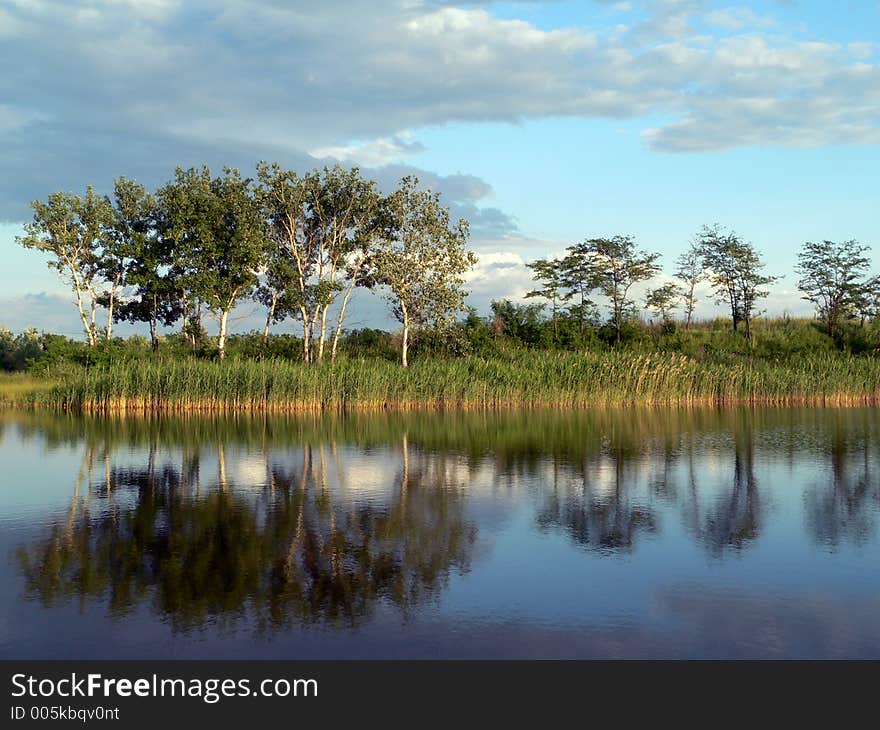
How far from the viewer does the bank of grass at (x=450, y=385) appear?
100 feet

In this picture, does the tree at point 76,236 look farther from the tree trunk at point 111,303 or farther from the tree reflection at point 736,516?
the tree reflection at point 736,516

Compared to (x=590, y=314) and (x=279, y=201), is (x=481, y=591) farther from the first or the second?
(x=590, y=314)

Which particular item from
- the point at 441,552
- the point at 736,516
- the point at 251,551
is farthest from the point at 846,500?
the point at 251,551

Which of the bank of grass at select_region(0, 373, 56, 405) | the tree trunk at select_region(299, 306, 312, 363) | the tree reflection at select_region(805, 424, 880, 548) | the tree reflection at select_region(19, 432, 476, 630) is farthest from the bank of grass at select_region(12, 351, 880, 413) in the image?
the tree reflection at select_region(19, 432, 476, 630)

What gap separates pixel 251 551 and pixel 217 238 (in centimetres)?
3136

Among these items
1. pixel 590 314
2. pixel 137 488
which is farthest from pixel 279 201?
pixel 137 488

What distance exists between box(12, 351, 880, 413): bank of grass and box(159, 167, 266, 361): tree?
5.15 m

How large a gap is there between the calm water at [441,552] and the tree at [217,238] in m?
20.0

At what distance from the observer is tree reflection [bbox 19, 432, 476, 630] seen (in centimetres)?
730

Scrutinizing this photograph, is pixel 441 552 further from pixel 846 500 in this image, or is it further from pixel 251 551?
pixel 846 500

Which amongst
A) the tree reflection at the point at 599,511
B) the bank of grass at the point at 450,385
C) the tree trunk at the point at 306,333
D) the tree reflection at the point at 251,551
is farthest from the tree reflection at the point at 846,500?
the tree trunk at the point at 306,333

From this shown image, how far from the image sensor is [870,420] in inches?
1003

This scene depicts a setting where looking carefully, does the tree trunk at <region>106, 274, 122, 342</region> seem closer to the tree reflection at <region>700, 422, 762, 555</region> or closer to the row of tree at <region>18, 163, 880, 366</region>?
the row of tree at <region>18, 163, 880, 366</region>

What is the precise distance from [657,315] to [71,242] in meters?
32.7
